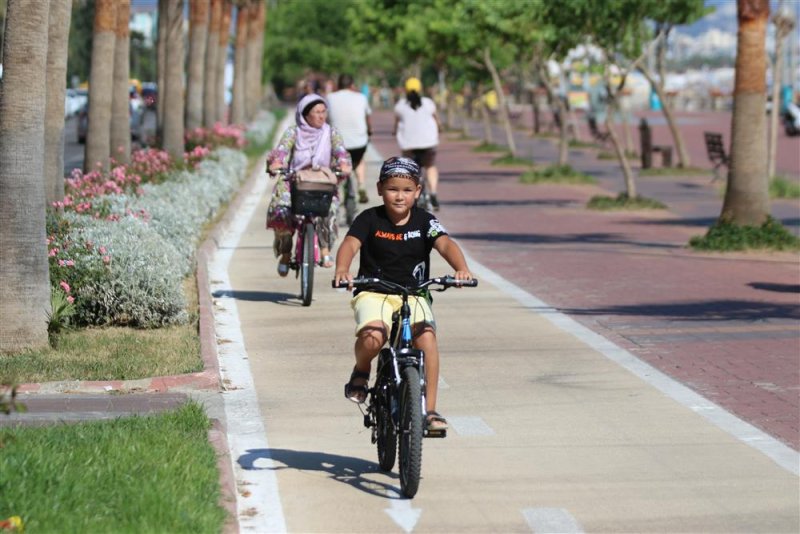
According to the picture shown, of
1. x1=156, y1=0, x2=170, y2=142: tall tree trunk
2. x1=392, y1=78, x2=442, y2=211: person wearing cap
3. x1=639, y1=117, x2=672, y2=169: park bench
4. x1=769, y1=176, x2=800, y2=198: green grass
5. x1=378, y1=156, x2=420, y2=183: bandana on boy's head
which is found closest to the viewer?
x1=378, y1=156, x2=420, y2=183: bandana on boy's head

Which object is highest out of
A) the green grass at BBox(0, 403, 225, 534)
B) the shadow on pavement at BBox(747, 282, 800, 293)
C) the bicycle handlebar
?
the bicycle handlebar

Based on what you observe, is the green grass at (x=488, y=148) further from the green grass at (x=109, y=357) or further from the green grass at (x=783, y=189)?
the green grass at (x=109, y=357)

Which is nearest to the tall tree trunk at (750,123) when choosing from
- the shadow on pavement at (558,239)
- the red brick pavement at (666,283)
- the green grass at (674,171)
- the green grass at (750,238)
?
the green grass at (750,238)

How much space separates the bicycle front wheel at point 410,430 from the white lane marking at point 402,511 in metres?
0.06

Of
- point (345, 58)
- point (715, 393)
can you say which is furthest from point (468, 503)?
point (345, 58)

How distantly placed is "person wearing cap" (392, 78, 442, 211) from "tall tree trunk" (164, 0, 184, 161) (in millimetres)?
4512

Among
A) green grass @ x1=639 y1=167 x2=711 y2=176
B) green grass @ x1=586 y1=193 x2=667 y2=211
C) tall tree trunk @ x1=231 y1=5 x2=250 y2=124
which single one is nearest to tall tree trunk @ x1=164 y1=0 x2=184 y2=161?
green grass @ x1=586 y1=193 x2=667 y2=211

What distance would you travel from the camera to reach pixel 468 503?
721cm

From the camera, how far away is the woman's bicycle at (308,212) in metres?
13.6

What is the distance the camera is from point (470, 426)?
890 cm

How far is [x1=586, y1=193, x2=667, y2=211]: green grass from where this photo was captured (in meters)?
24.8

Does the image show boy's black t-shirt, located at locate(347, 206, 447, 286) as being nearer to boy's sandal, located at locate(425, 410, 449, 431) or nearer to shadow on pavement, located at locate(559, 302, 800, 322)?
boy's sandal, located at locate(425, 410, 449, 431)

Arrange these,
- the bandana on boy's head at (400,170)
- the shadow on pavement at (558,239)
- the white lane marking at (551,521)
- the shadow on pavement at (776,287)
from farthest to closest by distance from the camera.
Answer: the shadow on pavement at (558,239) < the shadow on pavement at (776,287) < the bandana on boy's head at (400,170) < the white lane marking at (551,521)

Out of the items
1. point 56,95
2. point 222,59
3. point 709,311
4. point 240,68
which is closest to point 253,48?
point 240,68
